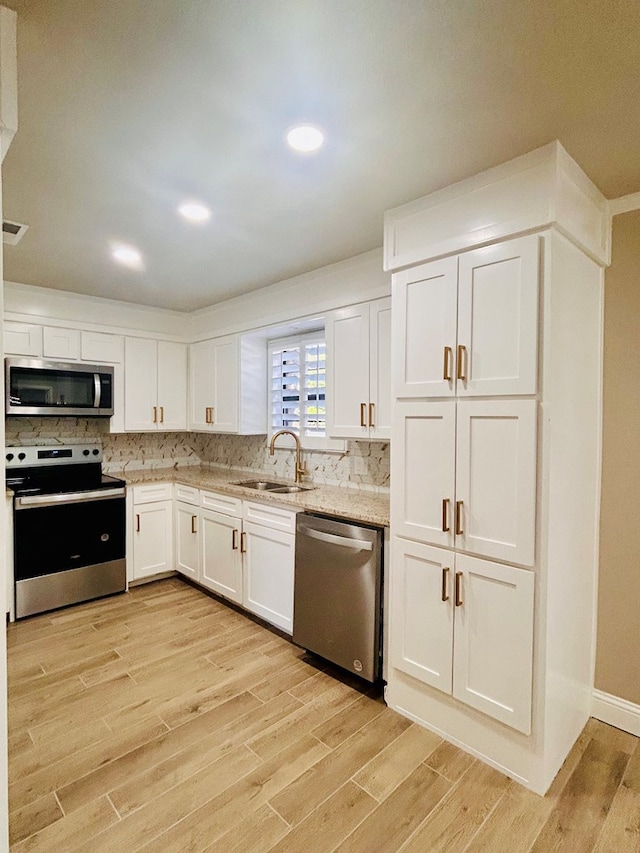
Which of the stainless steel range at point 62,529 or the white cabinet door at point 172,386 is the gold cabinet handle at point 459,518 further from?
the white cabinet door at point 172,386

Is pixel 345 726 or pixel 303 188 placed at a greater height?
pixel 303 188

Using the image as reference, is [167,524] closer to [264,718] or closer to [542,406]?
[264,718]

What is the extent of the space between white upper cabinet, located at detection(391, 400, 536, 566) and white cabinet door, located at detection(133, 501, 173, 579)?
8.15ft

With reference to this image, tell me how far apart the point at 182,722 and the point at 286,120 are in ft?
8.44

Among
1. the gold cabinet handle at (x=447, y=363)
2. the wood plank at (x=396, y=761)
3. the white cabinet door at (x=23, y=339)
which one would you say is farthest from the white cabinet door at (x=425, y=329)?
the white cabinet door at (x=23, y=339)

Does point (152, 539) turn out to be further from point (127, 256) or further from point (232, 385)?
point (127, 256)

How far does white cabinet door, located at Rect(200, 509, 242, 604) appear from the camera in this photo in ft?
11.0

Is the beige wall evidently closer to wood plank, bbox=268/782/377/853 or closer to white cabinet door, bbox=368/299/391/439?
white cabinet door, bbox=368/299/391/439

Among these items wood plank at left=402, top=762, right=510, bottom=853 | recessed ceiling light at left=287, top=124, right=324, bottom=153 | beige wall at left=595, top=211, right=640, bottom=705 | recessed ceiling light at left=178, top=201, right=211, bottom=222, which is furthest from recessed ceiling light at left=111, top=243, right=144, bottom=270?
wood plank at left=402, top=762, right=510, bottom=853

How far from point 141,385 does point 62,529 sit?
1.39 metres

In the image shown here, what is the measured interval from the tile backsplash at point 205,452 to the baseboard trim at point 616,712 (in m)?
1.55

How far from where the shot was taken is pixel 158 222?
2410 mm

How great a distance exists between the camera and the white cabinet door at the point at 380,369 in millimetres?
2664

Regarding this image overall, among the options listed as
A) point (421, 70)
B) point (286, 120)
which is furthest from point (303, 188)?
point (421, 70)
